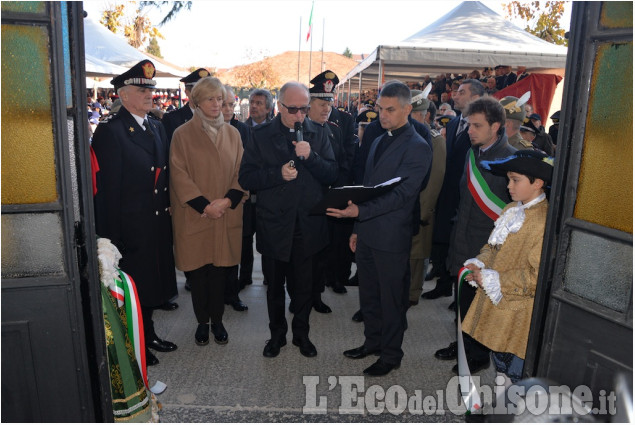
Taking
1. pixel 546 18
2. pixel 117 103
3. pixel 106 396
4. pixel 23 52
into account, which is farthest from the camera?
pixel 546 18

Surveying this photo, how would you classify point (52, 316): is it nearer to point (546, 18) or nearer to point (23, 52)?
point (23, 52)

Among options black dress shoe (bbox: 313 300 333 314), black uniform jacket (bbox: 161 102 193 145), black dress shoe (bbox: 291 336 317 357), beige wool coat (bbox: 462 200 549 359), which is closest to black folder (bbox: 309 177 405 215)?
beige wool coat (bbox: 462 200 549 359)

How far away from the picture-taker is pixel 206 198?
12.6 ft

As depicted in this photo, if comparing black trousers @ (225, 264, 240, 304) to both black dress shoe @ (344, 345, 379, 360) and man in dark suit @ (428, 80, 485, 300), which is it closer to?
black dress shoe @ (344, 345, 379, 360)

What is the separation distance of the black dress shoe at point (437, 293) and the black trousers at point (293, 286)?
1.72 meters

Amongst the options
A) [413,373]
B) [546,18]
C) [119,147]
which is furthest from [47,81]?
[546,18]

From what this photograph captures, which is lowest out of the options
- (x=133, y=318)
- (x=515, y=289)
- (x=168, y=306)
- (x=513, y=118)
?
(x=168, y=306)

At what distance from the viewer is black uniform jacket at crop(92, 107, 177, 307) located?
342 centimetres

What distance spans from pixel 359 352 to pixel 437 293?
5.28ft

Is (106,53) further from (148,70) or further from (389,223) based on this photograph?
(389,223)

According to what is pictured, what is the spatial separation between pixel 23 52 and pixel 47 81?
128 mm

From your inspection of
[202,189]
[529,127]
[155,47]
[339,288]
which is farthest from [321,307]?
[155,47]

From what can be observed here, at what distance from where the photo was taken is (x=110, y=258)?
2.72 metres

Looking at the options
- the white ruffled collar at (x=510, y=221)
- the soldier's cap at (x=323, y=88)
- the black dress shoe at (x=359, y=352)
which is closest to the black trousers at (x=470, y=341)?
the black dress shoe at (x=359, y=352)
